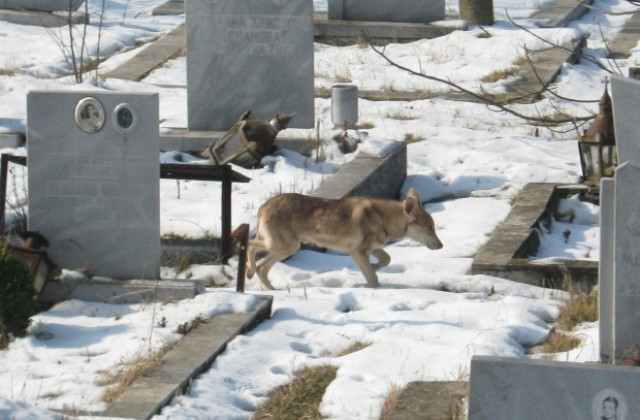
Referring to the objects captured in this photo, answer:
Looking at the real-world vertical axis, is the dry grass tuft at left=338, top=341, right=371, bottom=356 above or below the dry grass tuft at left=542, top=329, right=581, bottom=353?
below

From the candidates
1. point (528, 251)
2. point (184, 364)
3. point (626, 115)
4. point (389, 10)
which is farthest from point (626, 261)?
point (389, 10)

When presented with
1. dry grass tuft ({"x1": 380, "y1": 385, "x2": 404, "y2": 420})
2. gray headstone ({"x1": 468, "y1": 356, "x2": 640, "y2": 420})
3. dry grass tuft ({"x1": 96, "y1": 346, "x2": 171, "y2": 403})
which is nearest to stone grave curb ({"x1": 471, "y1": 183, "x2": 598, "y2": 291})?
dry grass tuft ({"x1": 380, "y1": 385, "x2": 404, "y2": 420})

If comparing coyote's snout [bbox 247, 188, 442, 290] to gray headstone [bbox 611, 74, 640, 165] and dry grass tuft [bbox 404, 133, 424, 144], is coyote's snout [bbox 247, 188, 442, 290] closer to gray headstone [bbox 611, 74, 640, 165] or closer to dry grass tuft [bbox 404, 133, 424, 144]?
gray headstone [bbox 611, 74, 640, 165]

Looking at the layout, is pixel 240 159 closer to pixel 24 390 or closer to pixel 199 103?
pixel 199 103

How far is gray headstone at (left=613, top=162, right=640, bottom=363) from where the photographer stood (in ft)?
21.8

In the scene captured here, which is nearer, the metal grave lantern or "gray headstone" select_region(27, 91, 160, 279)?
"gray headstone" select_region(27, 91, 160, 279)

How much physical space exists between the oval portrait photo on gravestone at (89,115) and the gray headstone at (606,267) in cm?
344

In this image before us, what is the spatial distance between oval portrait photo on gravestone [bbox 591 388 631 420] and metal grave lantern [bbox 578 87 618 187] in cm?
638

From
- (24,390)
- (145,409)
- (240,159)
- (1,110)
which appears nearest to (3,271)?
(24,390)

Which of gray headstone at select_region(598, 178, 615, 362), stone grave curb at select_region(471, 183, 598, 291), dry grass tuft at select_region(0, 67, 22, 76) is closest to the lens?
gray headstone at select_region(598, 178, 615, 362)

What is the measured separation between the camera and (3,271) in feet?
26.5

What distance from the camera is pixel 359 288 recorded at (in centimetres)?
942

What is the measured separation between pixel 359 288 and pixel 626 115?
285cm

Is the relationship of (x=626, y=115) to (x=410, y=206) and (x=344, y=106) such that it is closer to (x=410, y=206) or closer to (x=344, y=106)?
(x=410, y=206)
